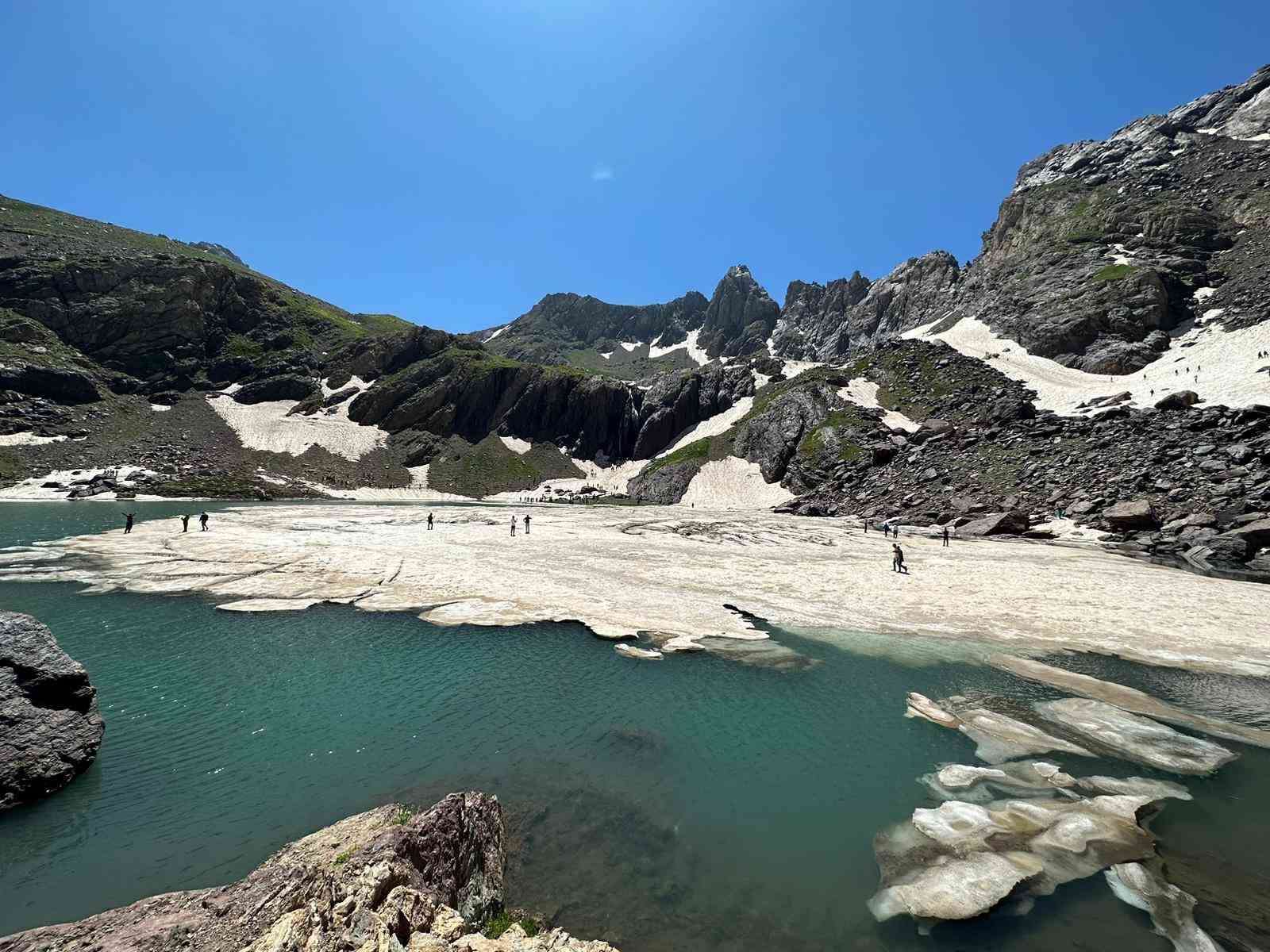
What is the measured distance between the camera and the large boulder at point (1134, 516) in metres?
51.2

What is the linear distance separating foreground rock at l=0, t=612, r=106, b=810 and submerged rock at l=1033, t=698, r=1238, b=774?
88.8 ft

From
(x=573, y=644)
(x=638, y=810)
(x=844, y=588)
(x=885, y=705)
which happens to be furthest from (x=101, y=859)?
(x=844, y=588)

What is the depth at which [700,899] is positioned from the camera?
31.1 feet

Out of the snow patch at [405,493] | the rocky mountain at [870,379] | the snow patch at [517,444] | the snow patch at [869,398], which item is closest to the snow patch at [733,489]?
the rocky mountain at [870,379]

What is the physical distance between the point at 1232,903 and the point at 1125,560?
141 feet

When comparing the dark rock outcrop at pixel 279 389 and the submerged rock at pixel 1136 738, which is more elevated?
the dark rock outcrop at pixel 279 389

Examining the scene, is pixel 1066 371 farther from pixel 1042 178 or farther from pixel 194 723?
pixel 194 723

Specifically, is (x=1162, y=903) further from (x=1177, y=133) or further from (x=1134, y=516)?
(x=1177, y=133)

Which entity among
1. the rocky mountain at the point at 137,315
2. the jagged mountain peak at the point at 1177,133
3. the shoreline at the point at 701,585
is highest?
the jagged mountain peak at the point at 1177,133

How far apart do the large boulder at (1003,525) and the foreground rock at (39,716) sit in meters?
68.6

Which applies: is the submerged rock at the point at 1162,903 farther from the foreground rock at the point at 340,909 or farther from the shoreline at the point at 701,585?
the shoreline at the point at 701,585

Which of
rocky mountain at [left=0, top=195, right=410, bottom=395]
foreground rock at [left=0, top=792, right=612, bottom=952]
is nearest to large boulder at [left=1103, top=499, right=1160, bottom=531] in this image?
foreground rock at [left=0, top=792, right=612, bottom=952]

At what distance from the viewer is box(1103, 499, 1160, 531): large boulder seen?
51219 millimetres

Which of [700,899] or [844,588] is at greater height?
[844,588]
